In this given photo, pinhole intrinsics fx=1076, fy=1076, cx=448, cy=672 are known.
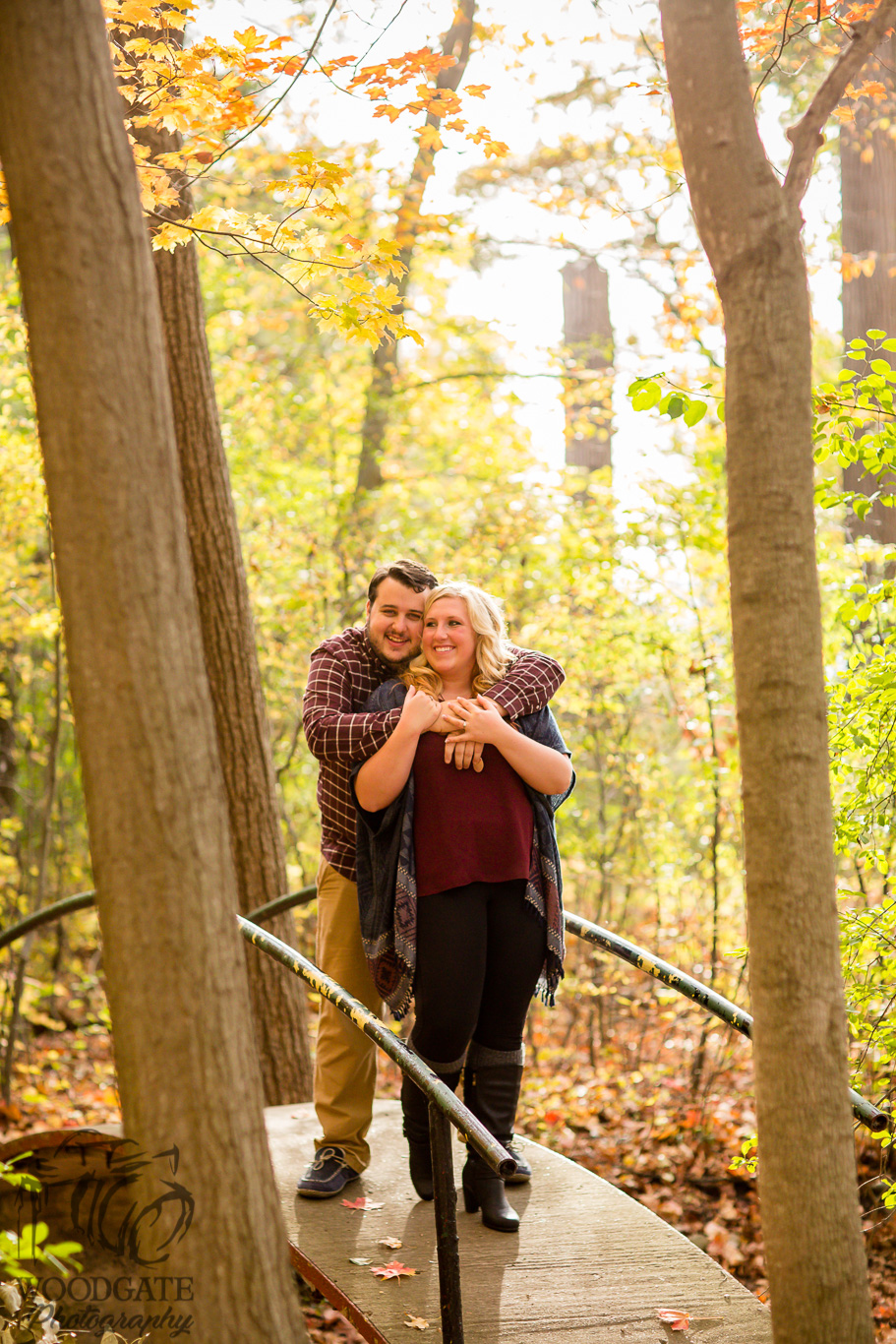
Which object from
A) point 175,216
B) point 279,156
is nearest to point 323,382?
point 279,156

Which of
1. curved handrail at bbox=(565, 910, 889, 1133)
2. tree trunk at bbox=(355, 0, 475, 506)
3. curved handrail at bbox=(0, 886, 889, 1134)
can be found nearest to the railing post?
curved handrail at bbox=(0, 886, 889, 1134)

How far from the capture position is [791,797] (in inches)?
81.6

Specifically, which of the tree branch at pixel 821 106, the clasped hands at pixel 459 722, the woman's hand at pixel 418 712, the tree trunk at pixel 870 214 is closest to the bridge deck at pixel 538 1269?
the clasped hands at pixel 459 722

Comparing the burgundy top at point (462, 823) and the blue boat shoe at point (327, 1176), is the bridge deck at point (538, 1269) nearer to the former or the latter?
the blue boat shoe at point (327, 1176)

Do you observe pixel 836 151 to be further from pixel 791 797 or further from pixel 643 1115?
pixel 791 797

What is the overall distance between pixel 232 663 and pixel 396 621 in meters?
2.03

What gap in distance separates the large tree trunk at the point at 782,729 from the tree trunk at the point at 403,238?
16.8ft

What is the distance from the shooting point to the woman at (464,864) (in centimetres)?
315

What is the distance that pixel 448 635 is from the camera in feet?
10.8

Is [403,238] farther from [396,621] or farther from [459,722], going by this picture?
[459,722]

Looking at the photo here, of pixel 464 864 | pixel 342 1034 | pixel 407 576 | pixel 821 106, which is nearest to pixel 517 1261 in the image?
pixel 342 1034

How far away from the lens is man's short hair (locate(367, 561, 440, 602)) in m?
3.46

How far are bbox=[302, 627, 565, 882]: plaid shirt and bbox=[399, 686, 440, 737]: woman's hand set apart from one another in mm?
75

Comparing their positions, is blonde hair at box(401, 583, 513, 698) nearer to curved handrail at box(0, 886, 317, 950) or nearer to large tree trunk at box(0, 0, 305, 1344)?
curved handrail at box(0, 886, 317, 950)
